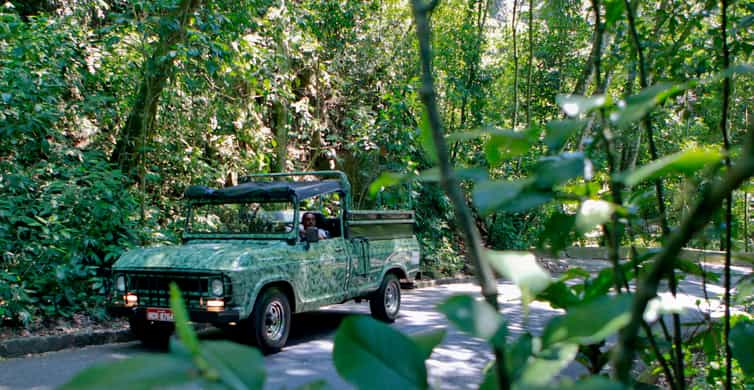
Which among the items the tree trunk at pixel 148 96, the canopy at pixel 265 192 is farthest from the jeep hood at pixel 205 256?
the tree trunk at pixel 148 96

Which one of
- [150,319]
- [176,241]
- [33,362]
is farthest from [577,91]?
[33,362]

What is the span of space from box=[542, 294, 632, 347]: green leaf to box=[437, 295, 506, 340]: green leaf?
84 millimetres

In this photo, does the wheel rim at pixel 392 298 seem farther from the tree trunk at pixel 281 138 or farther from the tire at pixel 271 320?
the tree trunk at pixel 281 138

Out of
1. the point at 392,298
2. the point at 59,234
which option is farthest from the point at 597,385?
the point at 392,298

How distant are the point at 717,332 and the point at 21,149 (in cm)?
960

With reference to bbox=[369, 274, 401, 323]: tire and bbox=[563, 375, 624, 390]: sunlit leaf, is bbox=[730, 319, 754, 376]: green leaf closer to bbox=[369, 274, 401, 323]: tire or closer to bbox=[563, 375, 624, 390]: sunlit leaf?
bbox=[563, 375, 624, 390]: sunlit leaf

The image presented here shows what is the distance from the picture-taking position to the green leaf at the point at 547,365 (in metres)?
0.67

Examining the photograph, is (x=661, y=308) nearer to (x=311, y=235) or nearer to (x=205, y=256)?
(x=205, y=256)

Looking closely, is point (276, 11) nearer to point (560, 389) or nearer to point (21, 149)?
point (21, 149)

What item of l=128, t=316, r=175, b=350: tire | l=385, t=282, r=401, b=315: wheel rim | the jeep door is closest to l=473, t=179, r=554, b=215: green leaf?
the jeep door

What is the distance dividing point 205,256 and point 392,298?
3453 mm

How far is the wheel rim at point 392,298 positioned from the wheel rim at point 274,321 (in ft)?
7.44

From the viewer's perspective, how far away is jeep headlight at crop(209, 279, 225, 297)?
263 inches

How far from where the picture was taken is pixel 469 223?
2.40 feet
